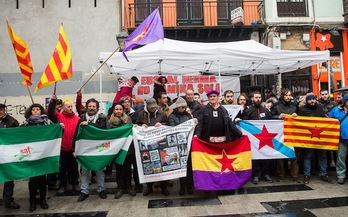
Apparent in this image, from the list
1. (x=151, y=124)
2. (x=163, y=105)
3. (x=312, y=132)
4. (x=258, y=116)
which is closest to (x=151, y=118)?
(x=151, y=124)

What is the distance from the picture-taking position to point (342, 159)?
572 cm

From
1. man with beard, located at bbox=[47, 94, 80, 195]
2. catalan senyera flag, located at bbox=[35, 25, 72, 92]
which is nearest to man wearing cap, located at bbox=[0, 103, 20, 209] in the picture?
man with beard, located at bbox=[47, 94, 80, 195]

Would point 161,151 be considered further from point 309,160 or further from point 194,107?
point 309,160

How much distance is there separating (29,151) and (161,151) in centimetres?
228

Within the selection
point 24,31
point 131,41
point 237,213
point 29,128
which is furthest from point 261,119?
point 24,31

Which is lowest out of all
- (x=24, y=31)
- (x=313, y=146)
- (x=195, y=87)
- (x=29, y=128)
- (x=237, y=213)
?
(x=237, y=213)

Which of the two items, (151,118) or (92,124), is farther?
(151,118)

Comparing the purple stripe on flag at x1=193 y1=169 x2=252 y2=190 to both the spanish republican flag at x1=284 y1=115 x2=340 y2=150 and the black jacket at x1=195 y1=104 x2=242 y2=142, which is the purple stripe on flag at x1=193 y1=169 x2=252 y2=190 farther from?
the spanish republican flag at x1=284 y1=115 x2=340 y2=150

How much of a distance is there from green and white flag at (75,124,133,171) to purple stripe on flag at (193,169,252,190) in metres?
1.44

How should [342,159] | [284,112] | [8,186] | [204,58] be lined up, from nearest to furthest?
[8,186] < [342,159] < [284,112] < [204,58]

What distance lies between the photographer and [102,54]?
25.0 ft

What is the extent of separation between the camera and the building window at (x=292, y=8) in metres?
13.6

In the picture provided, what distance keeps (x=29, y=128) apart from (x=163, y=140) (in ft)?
7.65

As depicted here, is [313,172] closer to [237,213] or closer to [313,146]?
[313,146]
